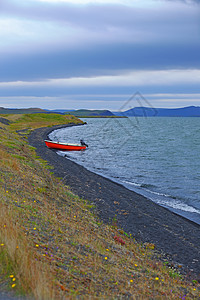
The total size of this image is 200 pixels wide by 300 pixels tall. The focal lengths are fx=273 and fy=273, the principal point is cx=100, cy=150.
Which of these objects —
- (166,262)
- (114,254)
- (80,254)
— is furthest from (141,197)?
(80,254)

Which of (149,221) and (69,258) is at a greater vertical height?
(69,258)

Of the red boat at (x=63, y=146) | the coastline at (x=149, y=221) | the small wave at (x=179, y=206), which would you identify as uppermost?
the red boat at (x=63, y=146)

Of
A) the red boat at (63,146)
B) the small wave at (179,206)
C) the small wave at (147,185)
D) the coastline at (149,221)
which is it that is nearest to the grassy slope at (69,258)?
the coastline at (149,221)

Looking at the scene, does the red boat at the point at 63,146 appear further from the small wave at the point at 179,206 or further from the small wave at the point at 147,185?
the small wave at the point at 179,206

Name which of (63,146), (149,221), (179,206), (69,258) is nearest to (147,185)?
(179,206)

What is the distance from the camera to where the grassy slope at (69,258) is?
5.86 meters

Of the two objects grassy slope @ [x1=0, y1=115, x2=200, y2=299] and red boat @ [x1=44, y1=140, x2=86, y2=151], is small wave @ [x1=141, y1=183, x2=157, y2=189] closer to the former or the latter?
grassy slope @ [x1=0, y1=115, x2=200, y2=299]

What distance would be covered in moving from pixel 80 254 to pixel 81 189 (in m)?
11.9

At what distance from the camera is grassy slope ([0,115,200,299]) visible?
19.2ft

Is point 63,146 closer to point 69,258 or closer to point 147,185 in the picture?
point 147,185

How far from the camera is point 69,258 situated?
7227 mm

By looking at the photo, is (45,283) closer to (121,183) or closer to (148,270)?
(148,270)

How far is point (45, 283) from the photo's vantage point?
18.0 ft

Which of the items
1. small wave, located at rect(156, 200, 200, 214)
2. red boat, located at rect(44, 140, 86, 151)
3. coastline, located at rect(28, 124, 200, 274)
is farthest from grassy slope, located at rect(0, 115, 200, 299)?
red boat, located at rect(44, 140, 86, 151)
